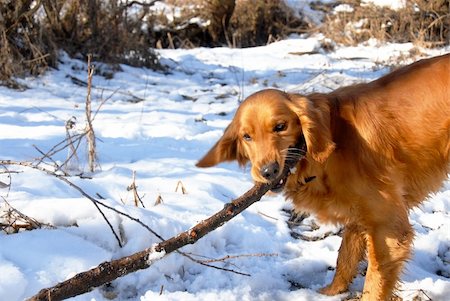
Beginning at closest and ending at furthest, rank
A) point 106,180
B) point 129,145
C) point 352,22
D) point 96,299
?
1. point 96,299
2. point 106,180
3. point 129,145
4. point 352,22

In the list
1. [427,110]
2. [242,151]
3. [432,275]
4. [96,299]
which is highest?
[427,110]

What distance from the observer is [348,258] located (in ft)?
9.54

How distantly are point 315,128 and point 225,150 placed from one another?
515mm

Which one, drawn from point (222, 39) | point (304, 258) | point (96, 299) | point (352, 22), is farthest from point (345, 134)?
point (222, 39)

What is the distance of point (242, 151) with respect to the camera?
9.25ft

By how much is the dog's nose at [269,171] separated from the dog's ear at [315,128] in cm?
23

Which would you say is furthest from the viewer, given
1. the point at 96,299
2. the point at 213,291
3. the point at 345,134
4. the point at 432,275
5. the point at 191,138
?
the point at 191,138

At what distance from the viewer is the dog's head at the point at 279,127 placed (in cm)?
253

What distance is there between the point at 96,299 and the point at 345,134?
1470 millimetres

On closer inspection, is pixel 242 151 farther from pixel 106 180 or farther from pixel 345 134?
pixel 106 180

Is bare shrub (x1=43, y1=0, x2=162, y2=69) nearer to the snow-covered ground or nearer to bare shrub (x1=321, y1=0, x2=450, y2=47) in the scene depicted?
the snow-covered ground

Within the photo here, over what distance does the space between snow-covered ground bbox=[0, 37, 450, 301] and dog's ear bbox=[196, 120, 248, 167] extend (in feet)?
1.42

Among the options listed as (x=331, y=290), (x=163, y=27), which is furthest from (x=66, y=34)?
(x=331, y=290)

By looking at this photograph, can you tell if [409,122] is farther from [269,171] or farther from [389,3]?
[389,3]
